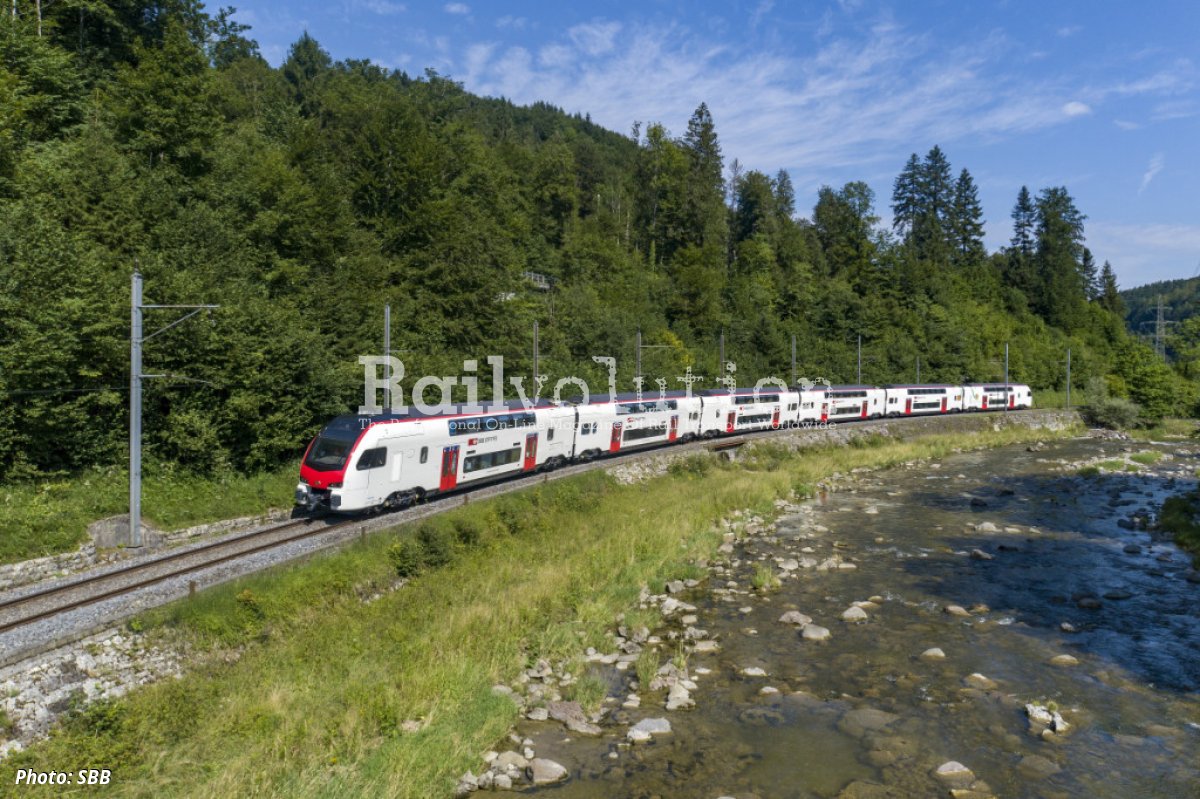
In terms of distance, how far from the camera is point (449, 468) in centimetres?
2642

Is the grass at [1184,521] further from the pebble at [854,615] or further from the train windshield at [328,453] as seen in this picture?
the train windshield at [328,453]

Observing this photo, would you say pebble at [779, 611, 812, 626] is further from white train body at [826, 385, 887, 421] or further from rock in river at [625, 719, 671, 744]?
white train body at [826, 385, 887, 421]

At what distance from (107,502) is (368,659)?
12549mm

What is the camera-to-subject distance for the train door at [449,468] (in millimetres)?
26062

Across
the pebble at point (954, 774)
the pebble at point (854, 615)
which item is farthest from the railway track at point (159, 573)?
the pebble at point (954, 774)

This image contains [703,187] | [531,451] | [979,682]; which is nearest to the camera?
[979,682]

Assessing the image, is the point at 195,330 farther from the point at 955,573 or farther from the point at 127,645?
the point at 955,573

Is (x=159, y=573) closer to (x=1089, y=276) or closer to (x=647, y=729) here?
(x=647, y=729)

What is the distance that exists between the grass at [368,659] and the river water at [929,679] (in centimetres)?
170

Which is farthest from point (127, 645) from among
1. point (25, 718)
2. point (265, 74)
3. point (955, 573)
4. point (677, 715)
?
point (265, 74)

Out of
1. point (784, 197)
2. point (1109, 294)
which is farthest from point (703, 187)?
point (1109, 294)

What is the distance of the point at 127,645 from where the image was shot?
13.6 metres

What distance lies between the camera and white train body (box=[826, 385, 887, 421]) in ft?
197

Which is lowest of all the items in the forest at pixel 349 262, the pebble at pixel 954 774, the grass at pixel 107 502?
the pebble at pixel 954 774
